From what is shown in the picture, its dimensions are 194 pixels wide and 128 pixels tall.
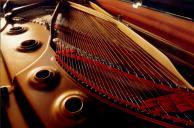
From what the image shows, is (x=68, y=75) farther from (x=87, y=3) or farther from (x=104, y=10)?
(x=87, y=3)

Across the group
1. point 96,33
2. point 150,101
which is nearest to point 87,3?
point 96,33

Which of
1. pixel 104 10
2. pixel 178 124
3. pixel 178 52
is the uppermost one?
pixel 104 10

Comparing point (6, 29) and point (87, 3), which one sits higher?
point (87, 3)

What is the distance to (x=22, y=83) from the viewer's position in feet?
5.03

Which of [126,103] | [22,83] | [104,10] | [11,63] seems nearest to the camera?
[126,103]

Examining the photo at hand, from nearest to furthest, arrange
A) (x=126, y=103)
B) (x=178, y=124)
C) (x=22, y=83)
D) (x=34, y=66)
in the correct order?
(x=178, y=124), (x=126, y=103), (x=22, y=83), (x=34, y=66)

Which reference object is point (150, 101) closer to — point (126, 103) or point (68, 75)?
point (126, 103)

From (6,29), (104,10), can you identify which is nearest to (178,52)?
(104,10)

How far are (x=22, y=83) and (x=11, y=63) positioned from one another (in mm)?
390

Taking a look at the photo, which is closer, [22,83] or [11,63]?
[22,83]

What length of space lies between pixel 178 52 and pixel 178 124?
640 millimetres

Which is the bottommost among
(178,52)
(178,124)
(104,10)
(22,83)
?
(178,124)

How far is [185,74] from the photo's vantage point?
1552 millimetres

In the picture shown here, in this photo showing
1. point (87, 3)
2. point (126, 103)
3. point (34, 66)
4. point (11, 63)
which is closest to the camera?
point (126, 103)
